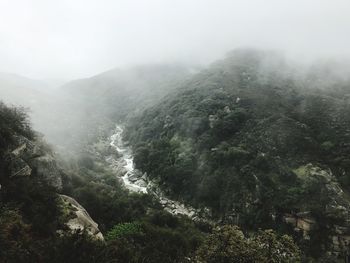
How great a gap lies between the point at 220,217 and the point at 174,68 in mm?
127261

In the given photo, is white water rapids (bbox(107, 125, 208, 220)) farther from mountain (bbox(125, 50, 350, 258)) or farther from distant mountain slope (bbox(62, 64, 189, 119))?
distant mountain slope (bbox(62, 64, 189, 119))

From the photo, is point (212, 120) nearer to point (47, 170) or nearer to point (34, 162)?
point (47, 170)

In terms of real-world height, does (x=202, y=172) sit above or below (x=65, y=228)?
below

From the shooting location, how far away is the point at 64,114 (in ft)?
392

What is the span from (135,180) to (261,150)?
2805cm

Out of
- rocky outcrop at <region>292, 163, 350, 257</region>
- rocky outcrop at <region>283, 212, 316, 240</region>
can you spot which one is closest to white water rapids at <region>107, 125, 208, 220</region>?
rocky outcrop at <region>283, 212, 316, 240</region>

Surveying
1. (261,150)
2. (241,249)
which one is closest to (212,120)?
(261,150)

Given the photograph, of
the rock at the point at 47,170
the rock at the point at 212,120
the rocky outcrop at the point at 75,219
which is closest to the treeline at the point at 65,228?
the rock at the point at 47,170

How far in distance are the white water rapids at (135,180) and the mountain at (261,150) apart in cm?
192

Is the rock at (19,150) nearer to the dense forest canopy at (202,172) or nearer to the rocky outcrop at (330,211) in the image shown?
the dense forest canopy at (202,172)

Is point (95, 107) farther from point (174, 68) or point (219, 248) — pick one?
point (219, 248)

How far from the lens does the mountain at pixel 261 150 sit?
63.7m

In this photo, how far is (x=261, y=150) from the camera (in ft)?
261

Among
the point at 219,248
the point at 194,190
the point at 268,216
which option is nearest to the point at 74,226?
the point at 219,248
